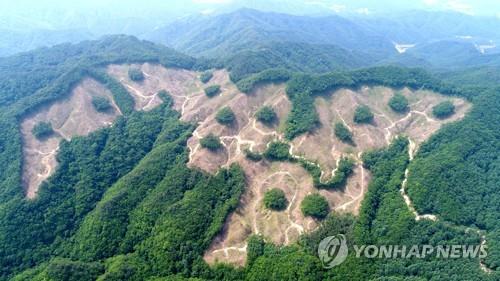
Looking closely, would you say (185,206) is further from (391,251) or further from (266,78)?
(266,78)

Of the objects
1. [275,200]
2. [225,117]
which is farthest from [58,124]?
[275,200]

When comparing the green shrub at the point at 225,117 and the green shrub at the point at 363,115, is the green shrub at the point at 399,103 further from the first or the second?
the green shrub at the point at 225,117

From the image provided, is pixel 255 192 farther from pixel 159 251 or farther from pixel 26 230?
pixel 26 230

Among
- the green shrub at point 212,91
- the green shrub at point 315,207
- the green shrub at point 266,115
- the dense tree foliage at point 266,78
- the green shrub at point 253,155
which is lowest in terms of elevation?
the green shrub at point 315,207

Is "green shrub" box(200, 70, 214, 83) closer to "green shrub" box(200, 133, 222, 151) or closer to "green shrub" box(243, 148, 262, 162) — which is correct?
"green shrub" box(200, 133, 222, 151)

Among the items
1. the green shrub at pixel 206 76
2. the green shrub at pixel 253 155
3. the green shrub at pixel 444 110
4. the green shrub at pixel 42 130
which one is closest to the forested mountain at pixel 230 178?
the green shrub at pixel 253 155
